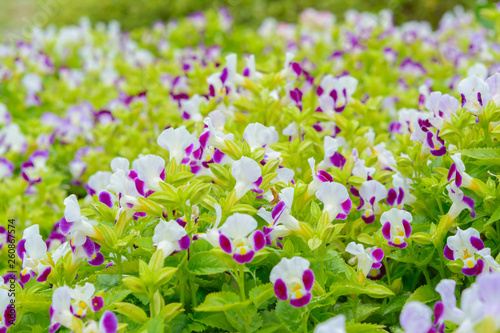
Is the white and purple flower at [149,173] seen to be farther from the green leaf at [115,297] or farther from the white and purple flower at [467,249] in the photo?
the white and purple flower at [467,249]

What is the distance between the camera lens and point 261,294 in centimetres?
125

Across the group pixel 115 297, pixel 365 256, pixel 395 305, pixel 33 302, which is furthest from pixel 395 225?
pixel 33 302

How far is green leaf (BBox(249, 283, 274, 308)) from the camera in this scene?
4.11 feet

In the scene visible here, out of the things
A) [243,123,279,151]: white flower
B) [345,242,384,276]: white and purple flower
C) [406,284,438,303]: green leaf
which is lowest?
[406,284,438,303]: green leaf

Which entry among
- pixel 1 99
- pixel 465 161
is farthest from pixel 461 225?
pixel 1 99

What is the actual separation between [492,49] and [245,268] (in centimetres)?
322

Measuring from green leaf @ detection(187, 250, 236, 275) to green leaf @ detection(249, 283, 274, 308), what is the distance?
0.08 metres

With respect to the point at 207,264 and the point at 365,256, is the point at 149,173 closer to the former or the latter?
the point at 207,264

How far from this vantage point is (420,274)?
174cm

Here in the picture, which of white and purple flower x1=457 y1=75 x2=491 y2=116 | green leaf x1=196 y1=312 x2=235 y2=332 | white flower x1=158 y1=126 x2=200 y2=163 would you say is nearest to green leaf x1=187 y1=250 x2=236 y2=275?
green leaf x1=196 y1=312 x2=235 y2=332

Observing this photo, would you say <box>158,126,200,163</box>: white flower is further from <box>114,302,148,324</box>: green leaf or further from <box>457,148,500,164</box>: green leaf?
<box>457,148,500,164</box>: green leaf

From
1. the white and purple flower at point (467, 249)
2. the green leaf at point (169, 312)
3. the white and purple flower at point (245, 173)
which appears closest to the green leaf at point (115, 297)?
the green leaf at point (169, 312)

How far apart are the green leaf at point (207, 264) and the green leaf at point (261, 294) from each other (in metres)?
0.08

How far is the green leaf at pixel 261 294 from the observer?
125 centimetres
